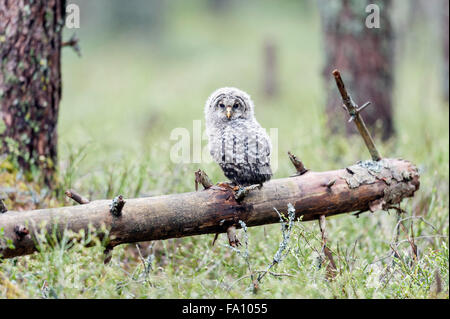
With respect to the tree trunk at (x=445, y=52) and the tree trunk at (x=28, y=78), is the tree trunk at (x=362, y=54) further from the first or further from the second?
the tree trunk at (x=445, y=52)

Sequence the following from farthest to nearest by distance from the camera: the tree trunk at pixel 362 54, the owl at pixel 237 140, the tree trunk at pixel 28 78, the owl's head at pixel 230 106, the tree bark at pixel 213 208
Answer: the tree trunk at pixel 362 54 → the tree trunk at pixel 28 78 → the owl's head at pixel 230 106 → the owl at pixel 237 140 → the tree bark at pixel 213 208

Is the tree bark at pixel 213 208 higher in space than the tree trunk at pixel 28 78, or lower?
lower

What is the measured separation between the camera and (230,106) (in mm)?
3217

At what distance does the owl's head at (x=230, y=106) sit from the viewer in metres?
3.23

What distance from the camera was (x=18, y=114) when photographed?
160 inches

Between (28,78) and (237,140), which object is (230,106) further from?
(28,78)

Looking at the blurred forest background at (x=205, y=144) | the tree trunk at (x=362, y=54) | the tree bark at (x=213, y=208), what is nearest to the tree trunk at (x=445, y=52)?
the blurred forest background at (x=205, y=144)

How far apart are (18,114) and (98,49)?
60.6 ft

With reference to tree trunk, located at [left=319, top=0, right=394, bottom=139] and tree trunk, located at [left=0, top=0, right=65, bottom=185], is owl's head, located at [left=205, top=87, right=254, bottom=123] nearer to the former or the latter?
tree trunk, located at [left=0, top=0, right=65, bottom=185]

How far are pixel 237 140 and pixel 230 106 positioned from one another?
0.83 feet

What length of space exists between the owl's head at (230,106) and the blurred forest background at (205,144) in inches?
32.6

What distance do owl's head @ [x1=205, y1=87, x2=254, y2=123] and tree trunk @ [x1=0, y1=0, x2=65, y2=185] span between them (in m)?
1.62
